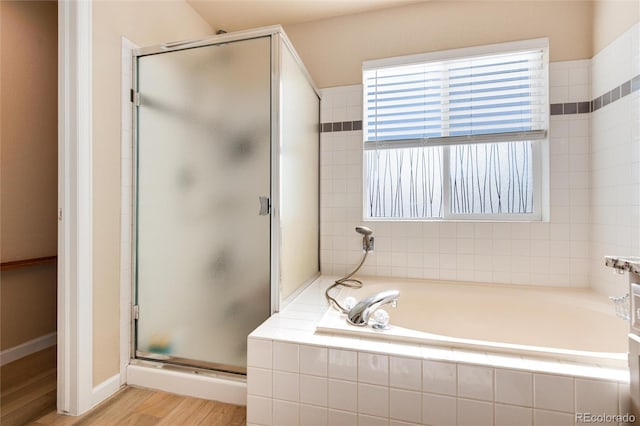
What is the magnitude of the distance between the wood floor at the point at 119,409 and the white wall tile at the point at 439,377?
87 centimetres

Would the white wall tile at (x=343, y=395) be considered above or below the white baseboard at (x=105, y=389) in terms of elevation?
above

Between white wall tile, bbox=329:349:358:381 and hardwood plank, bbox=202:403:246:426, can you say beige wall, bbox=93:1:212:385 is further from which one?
white wall tile, bbox=329:349:358:381

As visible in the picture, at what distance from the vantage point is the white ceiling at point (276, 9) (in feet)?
7.19

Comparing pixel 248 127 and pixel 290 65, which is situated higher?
pixel 290 65

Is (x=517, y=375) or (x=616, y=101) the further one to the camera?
(x=616, y=101)

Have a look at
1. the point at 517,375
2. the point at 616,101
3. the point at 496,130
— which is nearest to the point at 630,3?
the point at 616,101

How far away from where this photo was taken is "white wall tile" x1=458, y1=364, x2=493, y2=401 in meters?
1.04

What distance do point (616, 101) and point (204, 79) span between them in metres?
2.22

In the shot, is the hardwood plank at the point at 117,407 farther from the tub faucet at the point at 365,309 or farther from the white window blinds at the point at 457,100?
the white window blinds at the point at 457,100

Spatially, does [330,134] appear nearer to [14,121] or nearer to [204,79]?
[204,79]

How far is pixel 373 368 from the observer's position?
115 centimetres

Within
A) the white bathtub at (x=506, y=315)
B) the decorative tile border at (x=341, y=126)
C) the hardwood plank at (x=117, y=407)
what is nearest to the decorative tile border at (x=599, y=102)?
the white bathtub at (x=506, y=315)

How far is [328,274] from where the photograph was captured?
2.37 meters

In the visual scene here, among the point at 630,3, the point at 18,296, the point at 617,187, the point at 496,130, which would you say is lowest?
the point at 18,296
